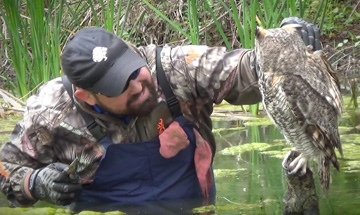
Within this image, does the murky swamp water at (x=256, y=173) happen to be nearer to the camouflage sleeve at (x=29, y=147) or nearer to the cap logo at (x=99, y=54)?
the camouflage sleeve at (x=29, y=147)

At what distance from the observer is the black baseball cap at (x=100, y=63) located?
481 centimetres

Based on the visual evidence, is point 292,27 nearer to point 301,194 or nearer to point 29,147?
point 301,194

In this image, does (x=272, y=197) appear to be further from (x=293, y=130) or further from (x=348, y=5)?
(x=348, y=5)

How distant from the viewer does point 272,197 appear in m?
5.75

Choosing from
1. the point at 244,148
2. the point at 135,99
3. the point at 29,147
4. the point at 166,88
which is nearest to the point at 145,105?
the point at 135,99

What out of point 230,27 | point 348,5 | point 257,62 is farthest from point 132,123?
point 348,5

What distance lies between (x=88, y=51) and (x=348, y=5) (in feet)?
30.3

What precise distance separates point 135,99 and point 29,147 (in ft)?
2.38

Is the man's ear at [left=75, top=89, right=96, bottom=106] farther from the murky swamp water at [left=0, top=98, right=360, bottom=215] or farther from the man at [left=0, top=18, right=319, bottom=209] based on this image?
the murky swamp water at [left=0, top=98, right=360, bottom=215]

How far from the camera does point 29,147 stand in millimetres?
5238

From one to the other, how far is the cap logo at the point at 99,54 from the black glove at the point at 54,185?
25.1 inches

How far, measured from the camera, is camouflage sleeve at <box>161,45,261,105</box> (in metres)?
5.05

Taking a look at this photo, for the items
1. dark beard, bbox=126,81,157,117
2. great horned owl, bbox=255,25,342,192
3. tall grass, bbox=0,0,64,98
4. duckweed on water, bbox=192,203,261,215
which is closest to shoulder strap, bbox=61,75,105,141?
dark beard, bbox=126,81,157,117

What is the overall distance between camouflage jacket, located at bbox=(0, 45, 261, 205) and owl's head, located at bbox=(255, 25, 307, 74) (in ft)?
1.61
